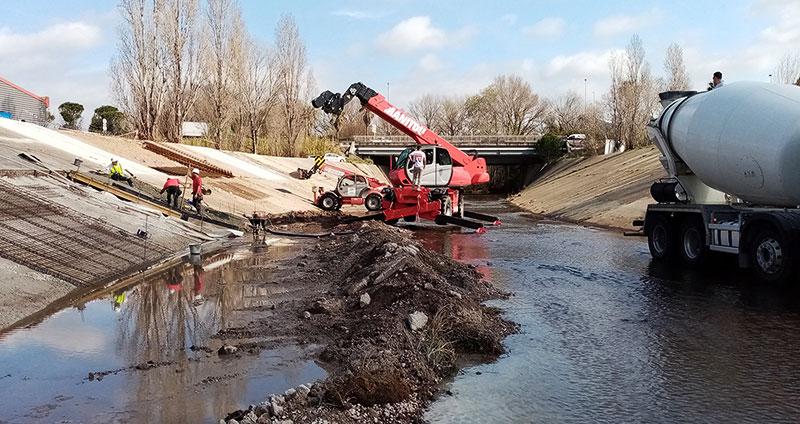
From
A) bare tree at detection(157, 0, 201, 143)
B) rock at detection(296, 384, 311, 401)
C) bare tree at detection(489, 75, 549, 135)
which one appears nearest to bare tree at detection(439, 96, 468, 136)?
bare tree at detection(489, 75, 549, 135)

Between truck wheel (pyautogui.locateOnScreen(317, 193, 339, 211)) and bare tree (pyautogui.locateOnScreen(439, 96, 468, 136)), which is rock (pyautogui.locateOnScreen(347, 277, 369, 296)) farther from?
bare tree (pyautogui.locateOnScreen(439, 96, 468, 136))

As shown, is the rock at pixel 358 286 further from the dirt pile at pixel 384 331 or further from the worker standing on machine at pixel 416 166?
the worker standing on machine at pixel 416 166

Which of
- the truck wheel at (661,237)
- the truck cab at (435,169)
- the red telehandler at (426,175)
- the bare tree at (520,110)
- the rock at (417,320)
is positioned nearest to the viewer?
the rock at (417,320)

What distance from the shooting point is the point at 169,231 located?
1753 centimetres

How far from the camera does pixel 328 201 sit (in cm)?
3123

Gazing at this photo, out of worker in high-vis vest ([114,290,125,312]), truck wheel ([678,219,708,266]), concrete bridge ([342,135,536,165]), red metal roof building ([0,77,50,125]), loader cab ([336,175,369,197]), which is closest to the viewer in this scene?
worker in high-vis vest ([114,290,125,312])

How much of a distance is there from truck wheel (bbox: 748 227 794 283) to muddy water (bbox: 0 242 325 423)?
8.09 metres

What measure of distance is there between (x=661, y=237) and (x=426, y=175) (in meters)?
10.7

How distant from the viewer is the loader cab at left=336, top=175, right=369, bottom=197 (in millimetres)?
31109

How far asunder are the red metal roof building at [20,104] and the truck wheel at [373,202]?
25095mm

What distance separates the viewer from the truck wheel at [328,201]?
3114 cm

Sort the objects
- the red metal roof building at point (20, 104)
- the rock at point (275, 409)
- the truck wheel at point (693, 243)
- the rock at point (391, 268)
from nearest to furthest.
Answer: the rock at point (275, 409) → the rock at point (391, 268) → the truck wheel at point (693, 243) → the red metal roof building at point (20, 104)

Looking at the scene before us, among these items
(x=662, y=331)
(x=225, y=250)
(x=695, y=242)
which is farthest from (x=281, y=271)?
(x=695, y=242)

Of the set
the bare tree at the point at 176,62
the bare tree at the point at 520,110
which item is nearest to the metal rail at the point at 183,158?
the bare tree at the point at 176,62
